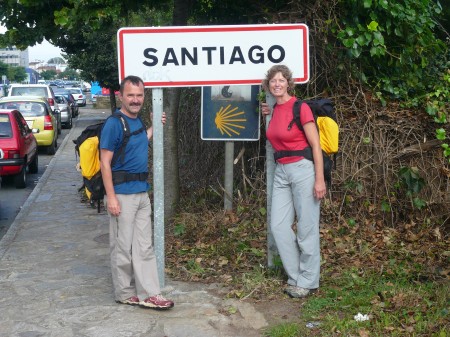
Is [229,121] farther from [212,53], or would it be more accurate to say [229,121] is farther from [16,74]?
[16,74]

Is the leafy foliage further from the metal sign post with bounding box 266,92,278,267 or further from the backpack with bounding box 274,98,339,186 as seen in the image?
the backpack with bounding box 274,98,339,186

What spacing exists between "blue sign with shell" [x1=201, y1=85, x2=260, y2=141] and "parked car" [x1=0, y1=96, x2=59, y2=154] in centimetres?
1339

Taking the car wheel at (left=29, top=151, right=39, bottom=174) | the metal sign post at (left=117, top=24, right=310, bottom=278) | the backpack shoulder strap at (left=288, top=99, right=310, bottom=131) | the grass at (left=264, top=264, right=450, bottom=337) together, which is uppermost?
the metal sign post at (left=117, top=24, right=310, bottom=278)

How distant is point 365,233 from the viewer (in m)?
7.46

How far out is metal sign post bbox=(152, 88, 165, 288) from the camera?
620 centimetres

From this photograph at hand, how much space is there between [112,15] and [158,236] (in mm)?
2537

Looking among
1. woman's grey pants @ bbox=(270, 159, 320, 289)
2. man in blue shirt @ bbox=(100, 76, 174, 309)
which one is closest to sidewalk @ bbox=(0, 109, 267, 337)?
man in blue shirt @ bbox=(100, 76, 174, 309)

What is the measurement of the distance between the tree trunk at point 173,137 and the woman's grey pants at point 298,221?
2.50 meters

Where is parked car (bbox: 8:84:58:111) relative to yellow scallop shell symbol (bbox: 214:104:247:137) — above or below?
above

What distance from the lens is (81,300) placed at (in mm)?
6160

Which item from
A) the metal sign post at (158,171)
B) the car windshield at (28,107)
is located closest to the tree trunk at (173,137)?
the metal sign post at (158,171)

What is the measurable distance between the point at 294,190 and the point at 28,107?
54.0ft

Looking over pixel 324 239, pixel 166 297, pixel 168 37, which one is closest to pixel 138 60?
pixel 168 37

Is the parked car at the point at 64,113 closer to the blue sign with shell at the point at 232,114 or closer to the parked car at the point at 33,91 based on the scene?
the parked car at the point at 33,91
